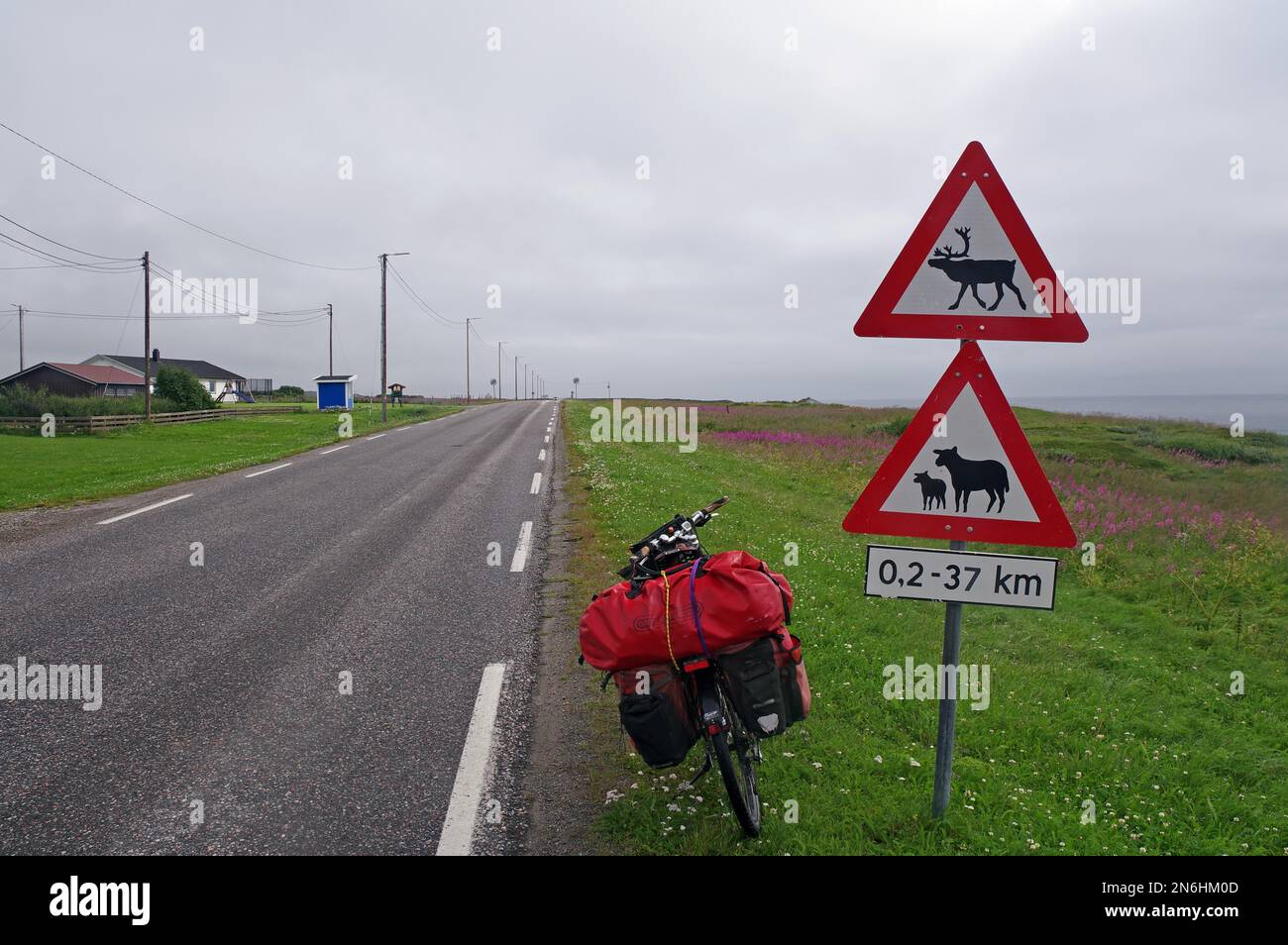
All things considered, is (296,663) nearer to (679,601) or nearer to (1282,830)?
(679,601)

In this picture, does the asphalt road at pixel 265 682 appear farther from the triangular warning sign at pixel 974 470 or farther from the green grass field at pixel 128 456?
the green grass field at pixel 128 456

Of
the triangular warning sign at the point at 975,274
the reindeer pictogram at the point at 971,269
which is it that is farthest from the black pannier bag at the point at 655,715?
the reindeer pictogram at the point at 971,269

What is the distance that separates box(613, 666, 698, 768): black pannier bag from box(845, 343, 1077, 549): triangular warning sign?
1.05 m

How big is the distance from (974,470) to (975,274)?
829 millimetres

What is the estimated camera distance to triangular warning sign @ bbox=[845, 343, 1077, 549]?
298 centimetres

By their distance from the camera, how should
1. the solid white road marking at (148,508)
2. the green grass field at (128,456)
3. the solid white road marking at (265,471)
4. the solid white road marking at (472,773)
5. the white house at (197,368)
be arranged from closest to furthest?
1. the solid white road marking at (472,773)
2. the solid white road marking at (148,508)
3. the green grass field at (128,456)
4. the solid white road marking at (265,471)
5. the white house at (197,368)

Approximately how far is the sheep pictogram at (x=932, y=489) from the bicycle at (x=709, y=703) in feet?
2.93

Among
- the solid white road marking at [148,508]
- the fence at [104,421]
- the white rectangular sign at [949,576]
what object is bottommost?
the solid white road marking at [148,508]

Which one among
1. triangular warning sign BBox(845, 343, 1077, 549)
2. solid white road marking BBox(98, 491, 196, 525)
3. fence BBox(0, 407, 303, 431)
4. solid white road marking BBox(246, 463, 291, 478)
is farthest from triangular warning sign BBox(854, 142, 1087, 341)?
fence BBox(0, 407, 303, 431)

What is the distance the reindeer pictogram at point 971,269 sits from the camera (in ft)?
9.82

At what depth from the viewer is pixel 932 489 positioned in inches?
119

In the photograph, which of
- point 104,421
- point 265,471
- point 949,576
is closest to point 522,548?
point 949,576
